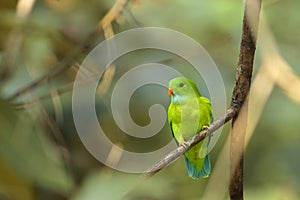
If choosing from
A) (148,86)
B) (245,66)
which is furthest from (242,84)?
(148,86)

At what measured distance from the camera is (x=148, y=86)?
1.54 metres

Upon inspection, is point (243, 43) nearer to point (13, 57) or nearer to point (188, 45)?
point (13, 57)

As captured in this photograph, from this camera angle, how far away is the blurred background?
1.10m

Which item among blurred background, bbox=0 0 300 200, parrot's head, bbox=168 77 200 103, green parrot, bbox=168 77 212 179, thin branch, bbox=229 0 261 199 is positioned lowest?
blurred background, bbox=0 0 300 200

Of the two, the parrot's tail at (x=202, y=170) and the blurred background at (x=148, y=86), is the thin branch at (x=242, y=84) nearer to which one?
the parrot's tail at (x=202, y=170)

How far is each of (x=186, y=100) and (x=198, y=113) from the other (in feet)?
0.16

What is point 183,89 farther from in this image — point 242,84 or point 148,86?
point 148,86

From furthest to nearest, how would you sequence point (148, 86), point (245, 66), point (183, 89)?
point (148, 86) < point (183, 89) < point (245, 66)

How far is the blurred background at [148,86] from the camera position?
43.4 inches

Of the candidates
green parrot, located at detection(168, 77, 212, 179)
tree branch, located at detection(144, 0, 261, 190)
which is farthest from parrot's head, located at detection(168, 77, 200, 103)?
tree branch, located at detection(144, 0, 261, 190)

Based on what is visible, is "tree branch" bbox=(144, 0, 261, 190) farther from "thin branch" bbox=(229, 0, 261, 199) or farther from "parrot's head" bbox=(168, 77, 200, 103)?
"parrot's head" bbox=(168, 77, 200, 103)

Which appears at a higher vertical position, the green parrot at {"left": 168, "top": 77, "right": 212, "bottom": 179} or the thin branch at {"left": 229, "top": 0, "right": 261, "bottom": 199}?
the thin branch at {"left": 229, "top": 0, "right": 261, "bottom": 199}

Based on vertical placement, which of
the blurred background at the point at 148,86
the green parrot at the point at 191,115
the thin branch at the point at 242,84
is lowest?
the blurred background at the point at 148,86

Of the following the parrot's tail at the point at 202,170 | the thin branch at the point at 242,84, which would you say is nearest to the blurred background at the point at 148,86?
the parrot's tail at the point at 202,170
